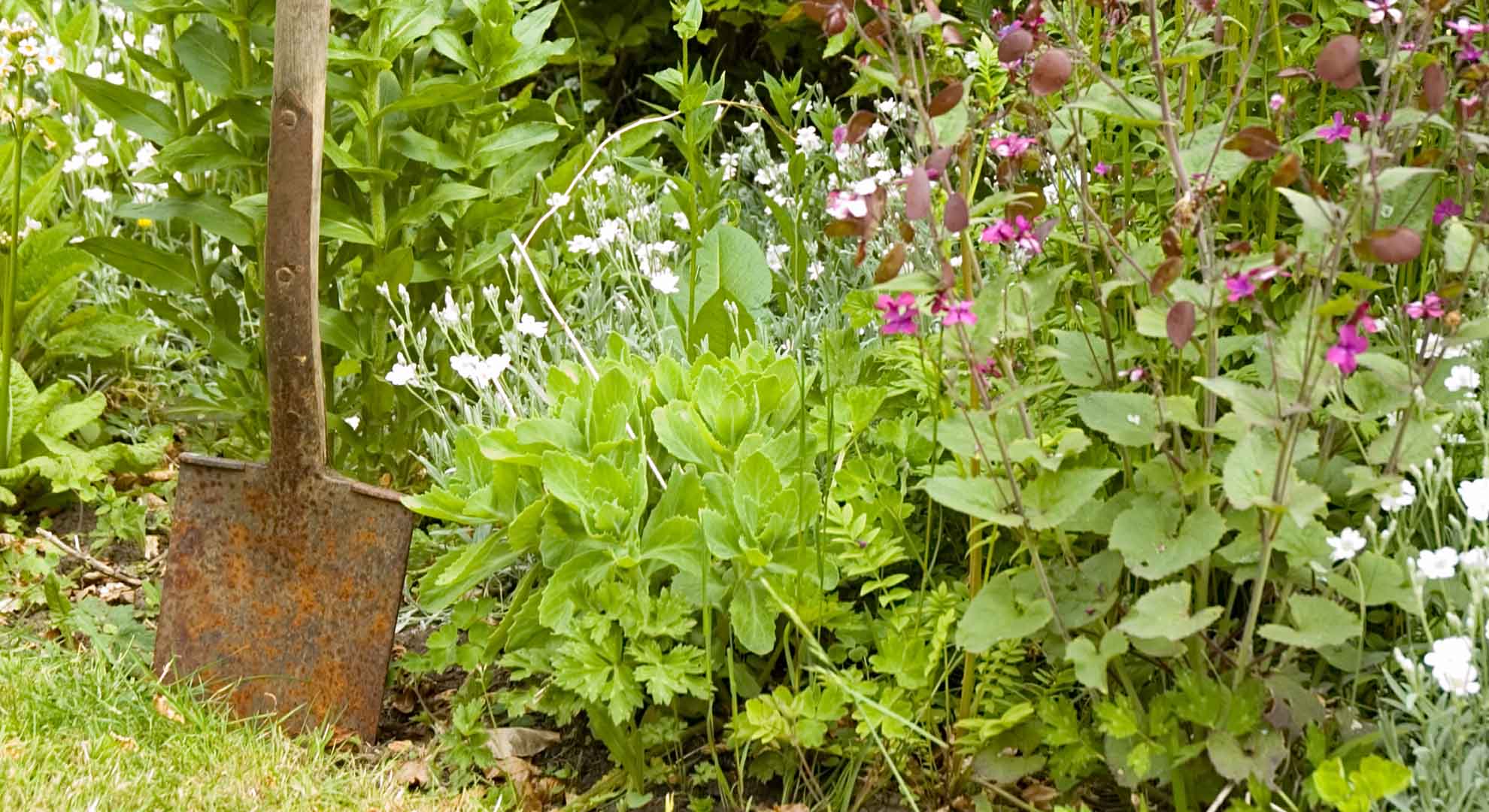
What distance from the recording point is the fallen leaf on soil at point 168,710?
2299 millimetres

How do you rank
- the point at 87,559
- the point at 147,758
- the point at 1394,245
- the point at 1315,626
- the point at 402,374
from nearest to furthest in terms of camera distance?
the point at 1394,245 < the point at 1315,626 < the point at 147,758 < the point at 402,374 < the point at 87,559

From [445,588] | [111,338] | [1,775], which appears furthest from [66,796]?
[111,338]

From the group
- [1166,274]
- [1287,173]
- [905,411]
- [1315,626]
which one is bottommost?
[905,411]

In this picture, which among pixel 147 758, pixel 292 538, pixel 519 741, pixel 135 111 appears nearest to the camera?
pixel 147 758

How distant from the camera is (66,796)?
2.01 m

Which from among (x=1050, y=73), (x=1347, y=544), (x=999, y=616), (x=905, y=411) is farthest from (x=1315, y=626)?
(x=905, y=411)

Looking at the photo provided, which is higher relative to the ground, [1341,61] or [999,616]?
[1341,61]

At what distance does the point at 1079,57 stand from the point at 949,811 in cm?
105

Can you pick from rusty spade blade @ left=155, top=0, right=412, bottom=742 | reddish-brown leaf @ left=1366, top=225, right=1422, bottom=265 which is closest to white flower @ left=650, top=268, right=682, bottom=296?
rusty spade blade @ left=155, top=0, right=412, bottom=742

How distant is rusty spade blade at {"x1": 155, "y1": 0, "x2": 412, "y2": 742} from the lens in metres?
2.36

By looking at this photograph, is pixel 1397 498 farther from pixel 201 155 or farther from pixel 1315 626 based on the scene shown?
pixel 201 155

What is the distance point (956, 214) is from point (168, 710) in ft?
5.05

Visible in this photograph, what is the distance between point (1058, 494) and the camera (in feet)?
5.74

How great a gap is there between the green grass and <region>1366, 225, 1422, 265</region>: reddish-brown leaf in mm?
1457
